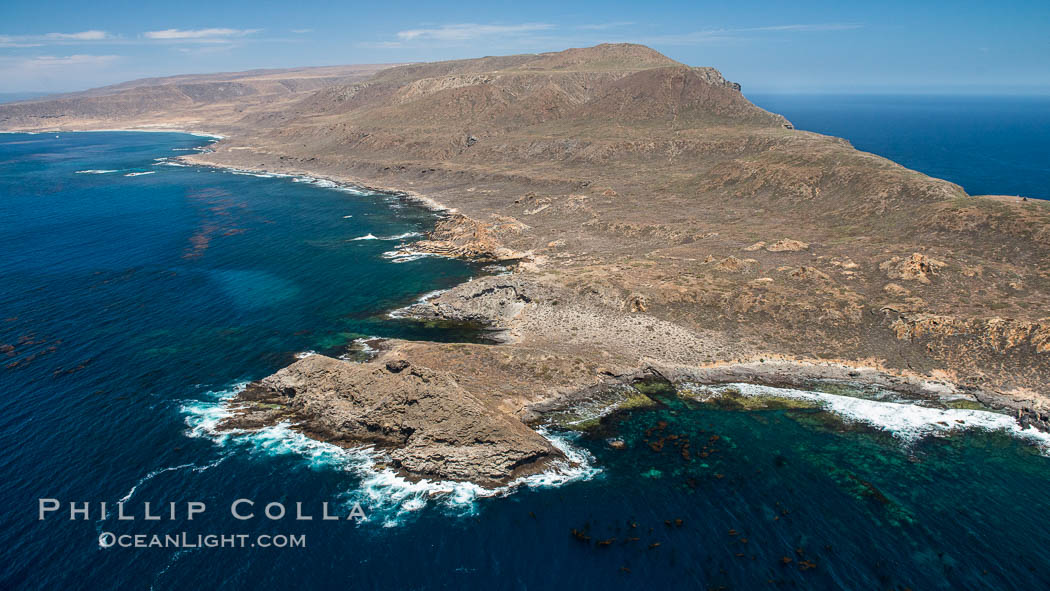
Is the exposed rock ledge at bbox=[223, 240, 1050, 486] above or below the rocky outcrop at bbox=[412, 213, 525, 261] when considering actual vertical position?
below

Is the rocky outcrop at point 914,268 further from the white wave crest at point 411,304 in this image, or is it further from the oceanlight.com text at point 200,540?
the oceanlight.com text at point 200,540

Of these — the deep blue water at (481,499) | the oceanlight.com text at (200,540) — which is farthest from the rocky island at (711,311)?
the oceanlight.com text at (200,540)

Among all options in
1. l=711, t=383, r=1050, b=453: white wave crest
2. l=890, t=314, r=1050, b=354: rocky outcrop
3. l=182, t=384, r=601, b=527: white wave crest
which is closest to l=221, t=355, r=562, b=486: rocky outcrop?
l=182, t=384, r=601, b=527: white wave crest

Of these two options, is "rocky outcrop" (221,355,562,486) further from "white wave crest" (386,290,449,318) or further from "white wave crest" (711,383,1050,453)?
"white wave crest" (711,383,1050,453)

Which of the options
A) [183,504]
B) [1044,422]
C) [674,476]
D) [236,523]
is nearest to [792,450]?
[674,476]

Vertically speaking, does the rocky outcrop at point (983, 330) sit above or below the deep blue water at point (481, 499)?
above
